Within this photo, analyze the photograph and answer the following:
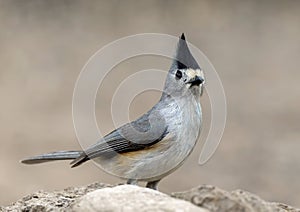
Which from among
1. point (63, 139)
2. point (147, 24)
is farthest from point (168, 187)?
point (147, 24)

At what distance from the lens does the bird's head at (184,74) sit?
13.2ft

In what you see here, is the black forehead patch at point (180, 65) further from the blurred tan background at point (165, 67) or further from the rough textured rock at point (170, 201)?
the blurred tan background at point (165, 67)

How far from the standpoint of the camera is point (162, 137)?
398 centimetres

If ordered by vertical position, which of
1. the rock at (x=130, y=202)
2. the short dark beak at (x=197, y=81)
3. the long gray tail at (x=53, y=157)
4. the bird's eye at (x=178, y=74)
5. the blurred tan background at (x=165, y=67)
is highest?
the blurred tan background at (x=165, y=67)

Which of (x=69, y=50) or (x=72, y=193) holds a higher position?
(x=69, y=50)

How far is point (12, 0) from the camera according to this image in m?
11.0

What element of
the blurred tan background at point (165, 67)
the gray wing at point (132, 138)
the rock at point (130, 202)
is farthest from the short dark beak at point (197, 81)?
the blurred tan background at point (165, 67)

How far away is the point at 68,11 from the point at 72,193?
6.98 meters

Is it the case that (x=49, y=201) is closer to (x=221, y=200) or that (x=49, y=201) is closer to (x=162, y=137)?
(x=162, y=137)

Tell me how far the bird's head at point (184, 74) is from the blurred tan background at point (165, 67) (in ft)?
9.27

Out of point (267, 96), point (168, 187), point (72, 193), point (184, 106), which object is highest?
point (267, 96)

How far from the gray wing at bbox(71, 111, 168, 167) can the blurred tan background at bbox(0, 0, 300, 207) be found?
8.99ft

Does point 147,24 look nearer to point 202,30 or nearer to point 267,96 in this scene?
point 202,30

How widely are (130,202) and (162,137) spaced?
1.08 metres
